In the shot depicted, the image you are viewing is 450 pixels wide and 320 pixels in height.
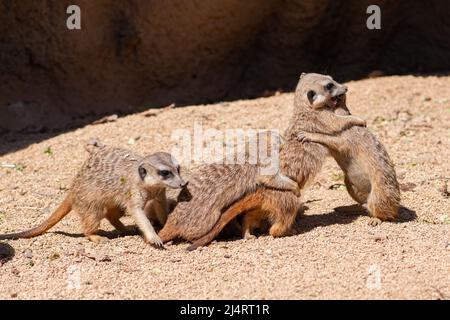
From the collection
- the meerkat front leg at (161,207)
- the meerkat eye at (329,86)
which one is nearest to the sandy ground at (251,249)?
the meerkat front leg at (161,207)

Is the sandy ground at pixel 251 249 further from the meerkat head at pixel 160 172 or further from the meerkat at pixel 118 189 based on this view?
the meerkat head at pixel 160 172

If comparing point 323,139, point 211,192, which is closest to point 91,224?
point 211,192

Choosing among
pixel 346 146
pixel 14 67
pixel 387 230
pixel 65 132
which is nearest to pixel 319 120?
pixel 346 146

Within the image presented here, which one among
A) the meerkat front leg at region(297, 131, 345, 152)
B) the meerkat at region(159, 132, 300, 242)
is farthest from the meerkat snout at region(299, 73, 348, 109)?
the meerkat at region(159, 132, 300, 242)

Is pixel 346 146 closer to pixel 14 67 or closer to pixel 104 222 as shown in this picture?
pixel 104 222

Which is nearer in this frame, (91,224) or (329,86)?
(91,224)

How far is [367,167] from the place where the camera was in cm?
558

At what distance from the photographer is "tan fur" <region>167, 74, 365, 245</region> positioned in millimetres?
5223

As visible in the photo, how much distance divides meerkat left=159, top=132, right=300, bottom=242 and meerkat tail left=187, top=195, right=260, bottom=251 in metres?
0.03

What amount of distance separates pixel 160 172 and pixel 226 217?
20.9 inches

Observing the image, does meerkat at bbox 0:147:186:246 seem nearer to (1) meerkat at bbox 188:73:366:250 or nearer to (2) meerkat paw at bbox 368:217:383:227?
(1) meerkat at bbox 188:73:366:250

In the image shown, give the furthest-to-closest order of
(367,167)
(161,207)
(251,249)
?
(367,167), (161,207), (251,249)

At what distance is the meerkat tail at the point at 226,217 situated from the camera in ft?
16.9

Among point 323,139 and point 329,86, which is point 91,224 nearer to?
point 323,139
